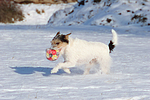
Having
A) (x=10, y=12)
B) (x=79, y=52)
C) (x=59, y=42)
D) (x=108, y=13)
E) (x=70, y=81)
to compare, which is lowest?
(x=10, y=12)

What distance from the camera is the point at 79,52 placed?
5.74 metres

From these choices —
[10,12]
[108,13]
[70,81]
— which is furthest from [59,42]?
[10,12]

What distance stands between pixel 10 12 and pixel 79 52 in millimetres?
24602

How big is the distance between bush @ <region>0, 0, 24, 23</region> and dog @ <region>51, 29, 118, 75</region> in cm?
2326

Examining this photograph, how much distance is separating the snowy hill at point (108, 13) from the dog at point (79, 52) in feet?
49.1

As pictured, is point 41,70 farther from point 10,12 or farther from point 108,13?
point 10,12

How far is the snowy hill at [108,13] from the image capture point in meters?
21.0

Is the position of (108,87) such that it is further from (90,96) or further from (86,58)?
(86,58)

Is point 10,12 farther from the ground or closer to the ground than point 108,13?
closer to the ground

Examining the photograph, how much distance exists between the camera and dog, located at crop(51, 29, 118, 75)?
552cm

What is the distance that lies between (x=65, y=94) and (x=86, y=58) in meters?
1.53

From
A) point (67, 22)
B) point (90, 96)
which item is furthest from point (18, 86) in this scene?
point (67, 22)

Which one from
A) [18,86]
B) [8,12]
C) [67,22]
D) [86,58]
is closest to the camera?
[18,86]

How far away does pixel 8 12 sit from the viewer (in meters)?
28.7
